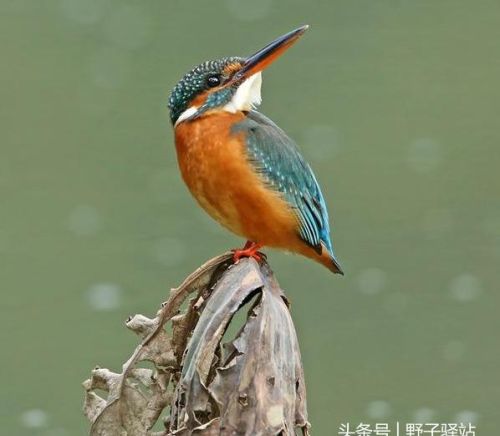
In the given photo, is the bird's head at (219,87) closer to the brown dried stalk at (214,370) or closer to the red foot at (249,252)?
the red foot at (249,252)

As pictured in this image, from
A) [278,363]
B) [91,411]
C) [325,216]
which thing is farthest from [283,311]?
[325,216]

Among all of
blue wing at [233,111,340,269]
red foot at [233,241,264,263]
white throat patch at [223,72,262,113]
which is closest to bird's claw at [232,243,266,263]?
red foot at [233,241,264,263]

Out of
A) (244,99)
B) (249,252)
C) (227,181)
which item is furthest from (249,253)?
(244,99)

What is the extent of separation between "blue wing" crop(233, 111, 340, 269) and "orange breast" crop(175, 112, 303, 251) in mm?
16

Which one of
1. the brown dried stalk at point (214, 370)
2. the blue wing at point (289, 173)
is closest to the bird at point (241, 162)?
the blue wing at point (289, 173)

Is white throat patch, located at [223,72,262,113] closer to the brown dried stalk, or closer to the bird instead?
the bird

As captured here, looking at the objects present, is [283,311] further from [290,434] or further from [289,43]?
[289,43]

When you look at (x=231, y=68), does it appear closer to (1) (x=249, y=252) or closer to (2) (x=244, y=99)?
(2) (x=244, y=99)

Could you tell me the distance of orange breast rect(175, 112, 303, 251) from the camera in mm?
1996

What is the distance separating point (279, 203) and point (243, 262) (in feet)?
1.24

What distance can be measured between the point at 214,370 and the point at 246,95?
A: 27.2 inches

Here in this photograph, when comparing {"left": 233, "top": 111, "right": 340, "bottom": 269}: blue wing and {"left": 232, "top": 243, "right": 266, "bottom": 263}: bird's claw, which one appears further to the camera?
{"left": 233, "top": 111, "right": 340, "bottom": 269}: blue wing

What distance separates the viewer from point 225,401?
1.47 m

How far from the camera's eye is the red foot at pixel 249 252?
5.71 feet
